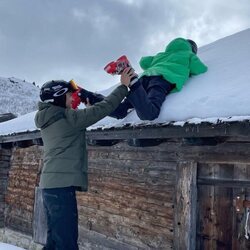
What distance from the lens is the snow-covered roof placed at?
3.47 metres

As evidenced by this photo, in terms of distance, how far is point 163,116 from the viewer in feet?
13.3

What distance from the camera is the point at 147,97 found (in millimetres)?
3883

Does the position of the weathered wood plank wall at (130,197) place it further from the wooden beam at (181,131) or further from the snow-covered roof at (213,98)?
the snow-covered roof at (213,98)

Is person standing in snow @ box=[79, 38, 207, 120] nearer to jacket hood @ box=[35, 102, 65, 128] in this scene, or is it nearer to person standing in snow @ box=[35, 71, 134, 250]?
person standing in snow @ box=[35, 71, 134, 250]

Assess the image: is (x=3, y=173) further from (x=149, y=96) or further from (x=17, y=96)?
(x=17, y=96)

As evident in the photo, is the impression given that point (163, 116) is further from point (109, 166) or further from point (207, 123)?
point (109, 166)

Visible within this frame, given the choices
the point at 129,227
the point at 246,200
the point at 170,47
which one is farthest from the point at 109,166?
the point at 246,200

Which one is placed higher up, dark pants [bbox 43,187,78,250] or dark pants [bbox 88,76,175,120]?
dark pants [bbox 88,76,175,120]

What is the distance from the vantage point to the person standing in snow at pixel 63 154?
10.7 ft

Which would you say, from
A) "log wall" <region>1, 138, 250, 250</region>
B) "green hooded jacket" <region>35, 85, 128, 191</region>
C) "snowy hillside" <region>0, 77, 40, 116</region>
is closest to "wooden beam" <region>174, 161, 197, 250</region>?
"log wall" <region>1, 138, 250, 250</region>

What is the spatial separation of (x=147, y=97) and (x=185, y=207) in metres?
1.53

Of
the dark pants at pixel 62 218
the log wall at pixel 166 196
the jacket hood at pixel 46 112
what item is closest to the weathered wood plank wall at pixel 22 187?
the log wall at pixel 166 196

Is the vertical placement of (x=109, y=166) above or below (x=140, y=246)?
above

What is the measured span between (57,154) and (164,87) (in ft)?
5.02
